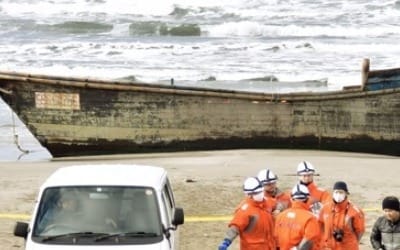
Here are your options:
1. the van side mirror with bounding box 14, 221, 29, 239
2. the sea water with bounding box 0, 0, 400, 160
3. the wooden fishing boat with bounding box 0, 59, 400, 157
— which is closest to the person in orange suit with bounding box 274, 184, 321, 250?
the van side mirror with bounding box 14, 221, 29, 239

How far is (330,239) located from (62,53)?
3149cm

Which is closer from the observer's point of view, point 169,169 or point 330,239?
point 330,239

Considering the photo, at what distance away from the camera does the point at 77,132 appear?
68.0 feet

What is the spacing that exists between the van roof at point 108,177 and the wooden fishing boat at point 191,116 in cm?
1053

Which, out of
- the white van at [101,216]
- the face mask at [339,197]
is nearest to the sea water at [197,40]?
the white van at [101,216]

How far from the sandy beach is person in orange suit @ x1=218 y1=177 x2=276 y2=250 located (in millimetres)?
2744

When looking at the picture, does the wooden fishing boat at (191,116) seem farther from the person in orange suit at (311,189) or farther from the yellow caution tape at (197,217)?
the person in orange suit at (311,189)

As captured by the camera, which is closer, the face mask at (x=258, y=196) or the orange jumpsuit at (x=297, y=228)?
the orange jumpsuit at (x=297, y=228)

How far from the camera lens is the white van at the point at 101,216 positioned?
8508 millimetres

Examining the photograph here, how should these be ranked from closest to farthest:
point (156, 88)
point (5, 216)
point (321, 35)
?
point (5, 216)
point (156, 88)
point (321, 35)

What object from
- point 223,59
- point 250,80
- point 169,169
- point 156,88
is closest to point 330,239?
point 169,169

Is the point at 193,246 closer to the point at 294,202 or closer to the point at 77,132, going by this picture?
the point at 294,202

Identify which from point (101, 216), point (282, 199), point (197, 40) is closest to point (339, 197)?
point (282, 199)

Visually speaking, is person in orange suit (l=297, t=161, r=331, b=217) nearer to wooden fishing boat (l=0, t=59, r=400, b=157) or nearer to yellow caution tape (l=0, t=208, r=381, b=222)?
yellow caution tape (l=0, t=208, r=381, b=222)
